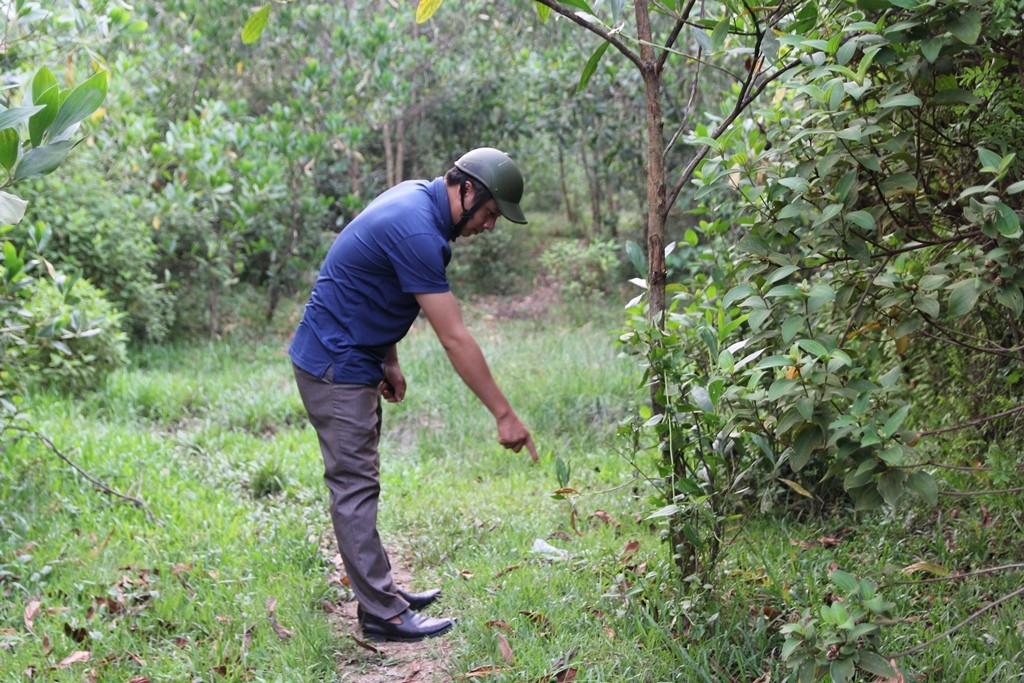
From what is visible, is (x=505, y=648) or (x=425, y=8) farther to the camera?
(x=505, y=648)

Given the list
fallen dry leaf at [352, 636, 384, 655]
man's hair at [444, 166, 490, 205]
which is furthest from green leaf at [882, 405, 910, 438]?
fallen dry leaf at [352, 636, 384, 655]

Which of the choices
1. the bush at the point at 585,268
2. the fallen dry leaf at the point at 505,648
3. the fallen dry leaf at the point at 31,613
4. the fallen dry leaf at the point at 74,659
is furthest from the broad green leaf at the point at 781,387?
the bush at the point at 585,268

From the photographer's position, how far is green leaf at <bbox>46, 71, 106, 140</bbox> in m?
2.36

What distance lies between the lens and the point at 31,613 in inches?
155

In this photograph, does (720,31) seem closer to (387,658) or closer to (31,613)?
(387,658)

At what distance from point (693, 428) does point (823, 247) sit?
0.85m

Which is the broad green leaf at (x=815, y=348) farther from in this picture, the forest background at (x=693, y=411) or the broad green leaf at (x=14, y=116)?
the broad green leaf at (x=14, y=116)

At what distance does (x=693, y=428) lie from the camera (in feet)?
11.2

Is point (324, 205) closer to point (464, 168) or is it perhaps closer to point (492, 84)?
point (492, 84)

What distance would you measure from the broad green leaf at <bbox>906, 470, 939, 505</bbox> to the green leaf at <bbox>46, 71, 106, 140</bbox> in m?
2.43

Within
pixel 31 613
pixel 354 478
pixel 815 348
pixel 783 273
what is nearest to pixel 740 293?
pixel 783 273

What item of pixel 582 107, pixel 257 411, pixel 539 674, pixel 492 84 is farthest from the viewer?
pixel 492 84

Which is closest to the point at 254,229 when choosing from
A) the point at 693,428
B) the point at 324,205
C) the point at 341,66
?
the point at 324,205

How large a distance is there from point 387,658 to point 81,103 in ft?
8.03
